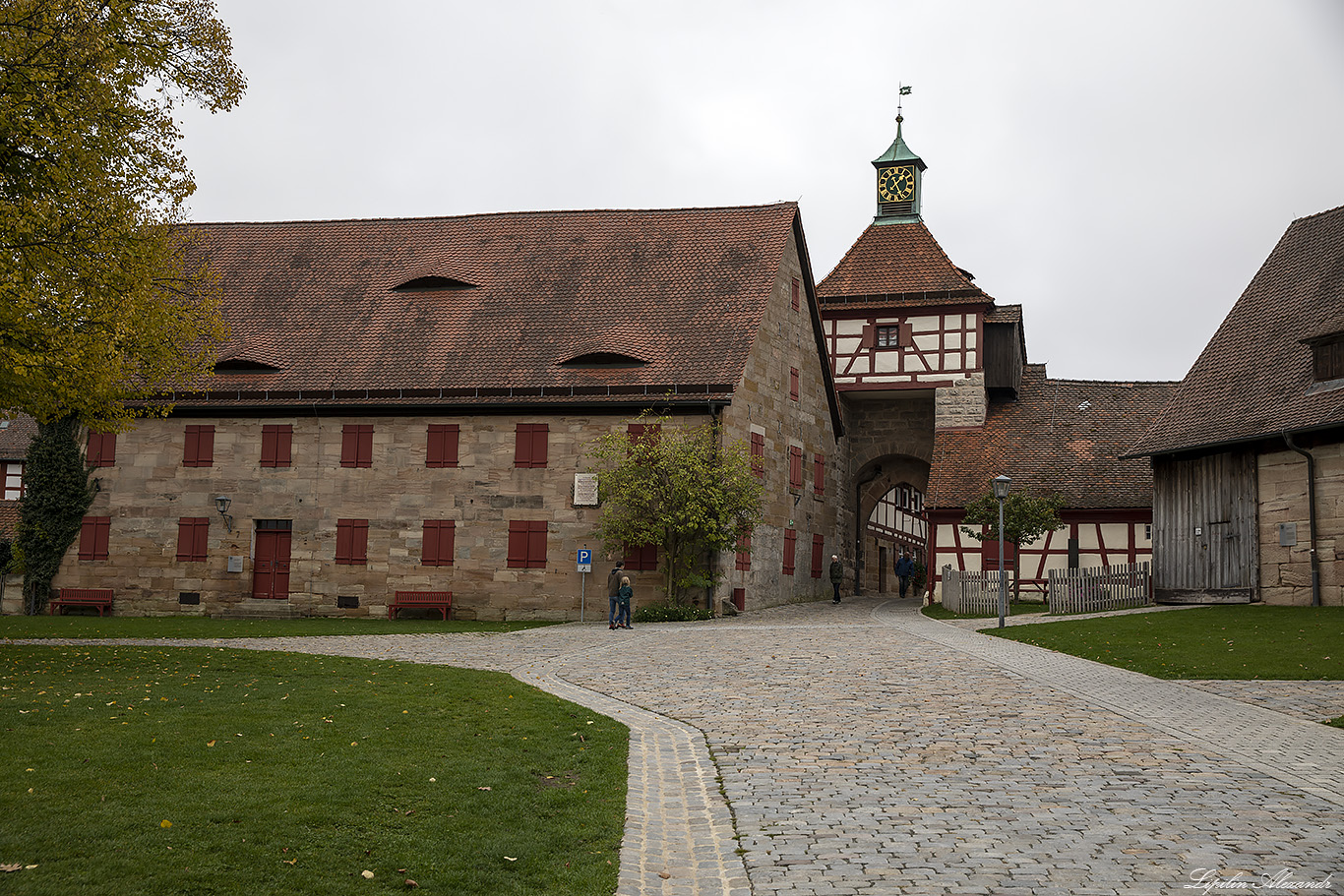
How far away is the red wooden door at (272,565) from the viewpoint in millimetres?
29562

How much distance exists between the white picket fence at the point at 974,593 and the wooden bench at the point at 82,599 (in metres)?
21.1

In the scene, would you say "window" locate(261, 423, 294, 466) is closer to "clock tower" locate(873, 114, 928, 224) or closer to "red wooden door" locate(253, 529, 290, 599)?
"red wooden door" locate(253, 529, 290, 599)

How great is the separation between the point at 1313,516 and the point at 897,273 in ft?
56.1

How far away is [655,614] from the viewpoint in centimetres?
2638

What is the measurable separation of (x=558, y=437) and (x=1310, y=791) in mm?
21368

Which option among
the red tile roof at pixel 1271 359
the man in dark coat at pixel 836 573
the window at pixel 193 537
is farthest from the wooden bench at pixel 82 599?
the red tile roof at pixel 1271 359

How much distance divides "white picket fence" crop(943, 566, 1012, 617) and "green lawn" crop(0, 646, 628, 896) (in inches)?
648

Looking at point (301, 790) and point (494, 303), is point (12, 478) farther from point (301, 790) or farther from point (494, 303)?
point (301, 790)

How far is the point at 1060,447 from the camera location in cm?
3397

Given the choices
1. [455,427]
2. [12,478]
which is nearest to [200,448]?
[455,427]

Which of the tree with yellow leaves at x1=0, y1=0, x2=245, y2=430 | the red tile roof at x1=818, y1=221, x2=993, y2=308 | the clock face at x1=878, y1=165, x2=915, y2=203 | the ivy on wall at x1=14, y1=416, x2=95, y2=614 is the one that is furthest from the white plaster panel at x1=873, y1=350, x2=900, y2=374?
the tree with yellow leaves at x1=0, y1=0, x2=245, y2=430

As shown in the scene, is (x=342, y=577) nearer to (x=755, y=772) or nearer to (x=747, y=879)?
(x=755, y=772)

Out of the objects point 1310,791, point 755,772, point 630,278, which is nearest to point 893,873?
point 755,772

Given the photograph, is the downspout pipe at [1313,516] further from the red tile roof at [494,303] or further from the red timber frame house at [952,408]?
the red tile roof at [494,303]
